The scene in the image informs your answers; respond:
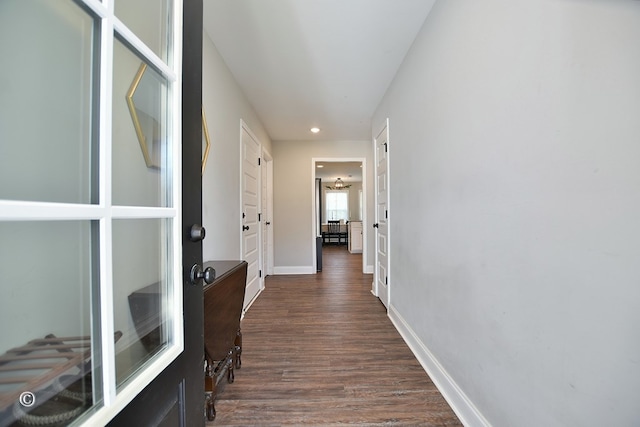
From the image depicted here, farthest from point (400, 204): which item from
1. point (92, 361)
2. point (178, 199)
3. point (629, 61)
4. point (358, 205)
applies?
point (358, 205)

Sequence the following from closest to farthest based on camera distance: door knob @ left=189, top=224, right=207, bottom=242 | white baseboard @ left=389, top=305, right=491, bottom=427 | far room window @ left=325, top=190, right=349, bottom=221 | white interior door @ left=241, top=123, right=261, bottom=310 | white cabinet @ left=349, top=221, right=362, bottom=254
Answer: door knob @ left=189, top=224, right=207, bottom=242 → white baseboard @ left=389, top=305, right=491, bottom=427 → white interior door @ left=241, top=123, right=261, bottom=310 → white cabinet @ left=349, top=221, right=362, bottom=254 → far room window @ left=325, top=190, right=349, bottom=221

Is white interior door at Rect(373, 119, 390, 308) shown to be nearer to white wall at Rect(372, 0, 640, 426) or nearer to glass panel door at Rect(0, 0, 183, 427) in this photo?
white wall at Rect(372, 0, 640, 426)

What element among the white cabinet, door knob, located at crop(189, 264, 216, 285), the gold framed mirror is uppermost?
the gold framed mirror

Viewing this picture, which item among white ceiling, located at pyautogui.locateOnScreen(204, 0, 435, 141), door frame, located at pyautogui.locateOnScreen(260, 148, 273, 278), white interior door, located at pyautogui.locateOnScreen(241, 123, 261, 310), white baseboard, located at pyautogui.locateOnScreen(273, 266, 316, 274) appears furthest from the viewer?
white baseboard, located at pyautogui.locateOnScreen(273, 266, 316, 274)

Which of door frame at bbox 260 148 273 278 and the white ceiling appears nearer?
the white ceiling

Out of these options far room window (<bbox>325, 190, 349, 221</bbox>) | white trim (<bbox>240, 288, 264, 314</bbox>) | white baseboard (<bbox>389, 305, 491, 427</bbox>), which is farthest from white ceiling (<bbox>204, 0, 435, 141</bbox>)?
far room window (<bbox>325, 190, 349, 221</bbox>)

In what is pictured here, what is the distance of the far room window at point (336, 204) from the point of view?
1118 cm

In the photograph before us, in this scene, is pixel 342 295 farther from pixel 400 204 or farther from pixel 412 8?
pixel 412 8

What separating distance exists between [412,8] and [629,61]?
1.46 meters

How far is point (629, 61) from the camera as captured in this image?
0.68m

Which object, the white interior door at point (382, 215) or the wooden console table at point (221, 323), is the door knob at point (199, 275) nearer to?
the wooden console table at point (221, 323)

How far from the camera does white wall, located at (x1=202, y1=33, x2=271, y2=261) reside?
2023mm
